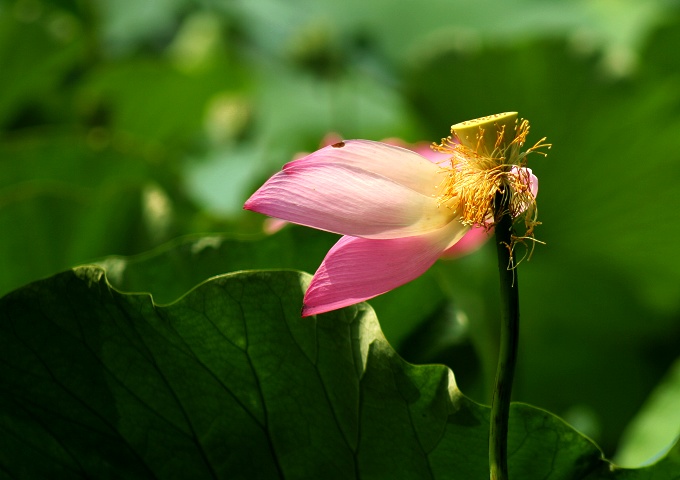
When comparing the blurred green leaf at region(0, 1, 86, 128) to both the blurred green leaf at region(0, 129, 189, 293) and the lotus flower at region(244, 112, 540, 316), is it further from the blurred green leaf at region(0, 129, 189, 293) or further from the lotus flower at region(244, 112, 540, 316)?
the lotus flower at region(244, 112, 540, 316)

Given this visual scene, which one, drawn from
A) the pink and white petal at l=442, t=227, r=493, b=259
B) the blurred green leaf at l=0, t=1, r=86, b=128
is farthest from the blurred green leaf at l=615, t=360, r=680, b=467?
the blurred green leaf at l=0, t=1, r=86, b=128

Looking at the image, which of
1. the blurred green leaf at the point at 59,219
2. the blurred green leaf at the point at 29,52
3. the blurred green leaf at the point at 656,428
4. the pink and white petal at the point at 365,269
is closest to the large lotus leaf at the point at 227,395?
the pink and white petal at the point at 365,269

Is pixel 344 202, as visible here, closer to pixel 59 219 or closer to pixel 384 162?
pixel 384 162

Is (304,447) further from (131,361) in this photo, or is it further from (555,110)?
(555,110)

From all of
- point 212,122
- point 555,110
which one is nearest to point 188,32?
point 212,122

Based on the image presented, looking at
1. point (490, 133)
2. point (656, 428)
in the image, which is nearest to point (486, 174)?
point (490, 133)

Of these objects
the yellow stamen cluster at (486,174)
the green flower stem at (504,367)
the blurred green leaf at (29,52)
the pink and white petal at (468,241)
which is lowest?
the pink and white petal at (468,241)

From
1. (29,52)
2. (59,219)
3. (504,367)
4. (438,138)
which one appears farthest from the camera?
(438,138)

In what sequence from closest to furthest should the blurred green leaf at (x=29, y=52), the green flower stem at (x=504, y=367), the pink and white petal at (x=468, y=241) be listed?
the green flower stem at (x=504, y=367)
the pink and white petal at (x=468, y=241)
the blurred green leaf at (x=29, y=52)

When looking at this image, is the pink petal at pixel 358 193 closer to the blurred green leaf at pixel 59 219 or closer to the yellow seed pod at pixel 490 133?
the yellow seed pod at pixel 490 133
